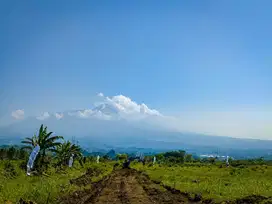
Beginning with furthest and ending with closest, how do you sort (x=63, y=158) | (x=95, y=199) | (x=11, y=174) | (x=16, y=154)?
1. (x=16, y=154)
2. (x=63, y=158)
3. (x=11, y=174)
4. (x=95, y=199)

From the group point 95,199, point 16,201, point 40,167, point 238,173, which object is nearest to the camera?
point 16,201

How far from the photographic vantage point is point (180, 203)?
20656mm

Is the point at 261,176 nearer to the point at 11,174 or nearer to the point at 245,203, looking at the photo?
the point at 245,203

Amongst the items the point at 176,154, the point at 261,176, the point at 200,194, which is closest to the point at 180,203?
the point at 200,194

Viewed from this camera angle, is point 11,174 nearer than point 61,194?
No

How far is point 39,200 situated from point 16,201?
1811 millimetres

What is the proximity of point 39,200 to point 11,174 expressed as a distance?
699 inches

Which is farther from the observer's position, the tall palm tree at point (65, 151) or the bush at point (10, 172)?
the tall palm tree at point (65, 151)

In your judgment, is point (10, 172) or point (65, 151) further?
point (65, 151)

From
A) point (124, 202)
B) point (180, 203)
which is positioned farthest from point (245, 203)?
point (124, 202)

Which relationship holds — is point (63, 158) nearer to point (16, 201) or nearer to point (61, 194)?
point (61, 194)

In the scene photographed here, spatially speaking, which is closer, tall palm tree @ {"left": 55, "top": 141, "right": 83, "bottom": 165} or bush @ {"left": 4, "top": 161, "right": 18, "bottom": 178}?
bush @ {"left": 4, "top": 161, "right": 18, "bottom": 178}

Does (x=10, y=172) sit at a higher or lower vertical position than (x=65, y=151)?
lower

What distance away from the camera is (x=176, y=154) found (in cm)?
15038
